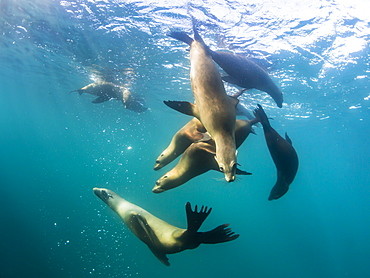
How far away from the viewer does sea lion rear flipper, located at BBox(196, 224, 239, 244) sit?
294cm

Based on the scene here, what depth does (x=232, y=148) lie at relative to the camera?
1.67 meters

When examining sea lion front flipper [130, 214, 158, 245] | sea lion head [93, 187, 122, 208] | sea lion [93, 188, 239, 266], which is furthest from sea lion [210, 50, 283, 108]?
sea lion head [93, 187, 122, 208]

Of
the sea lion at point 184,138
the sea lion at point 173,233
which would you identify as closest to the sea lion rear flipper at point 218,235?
the sea lion at point 173,233

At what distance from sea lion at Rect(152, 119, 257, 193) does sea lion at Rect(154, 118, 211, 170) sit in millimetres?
265

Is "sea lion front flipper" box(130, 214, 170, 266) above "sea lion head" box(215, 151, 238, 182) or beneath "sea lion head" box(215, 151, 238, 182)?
beneath

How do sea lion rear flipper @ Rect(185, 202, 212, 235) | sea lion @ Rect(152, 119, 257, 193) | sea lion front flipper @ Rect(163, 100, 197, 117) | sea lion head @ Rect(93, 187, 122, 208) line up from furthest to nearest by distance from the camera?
sea lion head @ Rect(93, 187, 122, 208)
sea lion rear flipper @ Rect(185, 202, 212, 235)
sea lion @ Rect(152, 119, 257, 193)
sea lion front flipper @ Rect(163, 100, 197, 117)

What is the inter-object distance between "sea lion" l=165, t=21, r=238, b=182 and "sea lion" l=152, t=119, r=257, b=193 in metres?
0.36

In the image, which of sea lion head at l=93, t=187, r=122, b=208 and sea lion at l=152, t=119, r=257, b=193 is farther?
sea lion head at l=93, t=187, r=122, b=208

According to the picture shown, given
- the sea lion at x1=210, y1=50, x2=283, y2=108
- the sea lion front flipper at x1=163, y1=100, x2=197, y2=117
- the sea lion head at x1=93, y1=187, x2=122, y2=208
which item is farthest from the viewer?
the sea lion head at x1=93, y1=187, x2=122, y2=208

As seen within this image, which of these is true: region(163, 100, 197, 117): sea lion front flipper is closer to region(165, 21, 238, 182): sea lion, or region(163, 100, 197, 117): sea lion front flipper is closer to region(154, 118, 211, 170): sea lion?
region(165, 21, 238, 182): sea lion

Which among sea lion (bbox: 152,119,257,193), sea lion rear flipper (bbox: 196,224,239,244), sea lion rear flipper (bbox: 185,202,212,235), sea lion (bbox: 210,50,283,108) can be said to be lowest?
sea lion rear flipper (bbox: 196,224,239,244)

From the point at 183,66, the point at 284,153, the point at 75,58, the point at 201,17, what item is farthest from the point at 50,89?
the point at 284,153

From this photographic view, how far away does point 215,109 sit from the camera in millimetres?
1887

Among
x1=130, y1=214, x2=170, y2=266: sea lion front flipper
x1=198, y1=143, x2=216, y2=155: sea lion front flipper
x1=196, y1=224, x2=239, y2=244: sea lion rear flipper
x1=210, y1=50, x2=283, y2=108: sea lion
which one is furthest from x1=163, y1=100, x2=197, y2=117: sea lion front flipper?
x1=130, y1=214, x2=170, y2=266: sea lion front flipper
